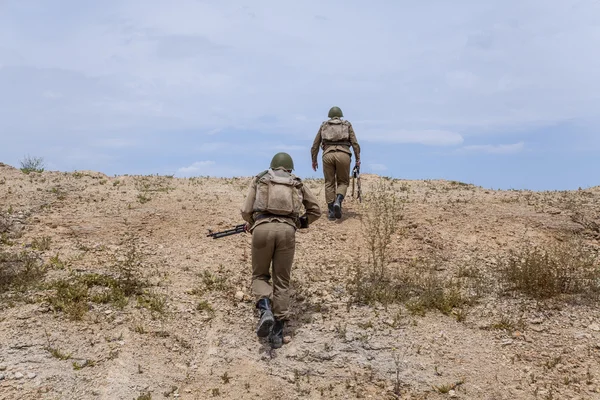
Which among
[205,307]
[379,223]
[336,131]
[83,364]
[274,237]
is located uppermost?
[336,131]

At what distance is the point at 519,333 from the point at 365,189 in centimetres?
744

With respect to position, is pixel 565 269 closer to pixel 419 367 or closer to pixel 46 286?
pixel 419 367

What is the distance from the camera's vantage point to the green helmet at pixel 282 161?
282 inches

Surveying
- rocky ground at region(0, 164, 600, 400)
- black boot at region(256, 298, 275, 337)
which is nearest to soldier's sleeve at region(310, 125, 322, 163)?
rocky ground at region(0, 164, 600, 400)

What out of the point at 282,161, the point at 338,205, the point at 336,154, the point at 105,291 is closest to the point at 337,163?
the point at 336,154

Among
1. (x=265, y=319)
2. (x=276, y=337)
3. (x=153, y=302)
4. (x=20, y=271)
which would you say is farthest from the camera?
(x=20, y=271)

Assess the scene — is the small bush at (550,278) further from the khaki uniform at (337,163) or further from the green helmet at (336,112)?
the green helmet at (336,112)

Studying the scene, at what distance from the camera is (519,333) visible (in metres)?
6.72

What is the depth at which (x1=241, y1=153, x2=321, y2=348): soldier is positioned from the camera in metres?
6.63

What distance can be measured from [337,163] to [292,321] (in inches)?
173

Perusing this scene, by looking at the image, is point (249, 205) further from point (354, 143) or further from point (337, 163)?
point (354, 143)

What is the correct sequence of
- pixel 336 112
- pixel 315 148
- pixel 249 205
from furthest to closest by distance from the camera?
1. pixel 315 148
2. pixel 336 112
3. pixel 249 205

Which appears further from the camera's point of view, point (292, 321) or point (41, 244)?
point (41, 244)

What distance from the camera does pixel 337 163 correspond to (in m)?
10.7
